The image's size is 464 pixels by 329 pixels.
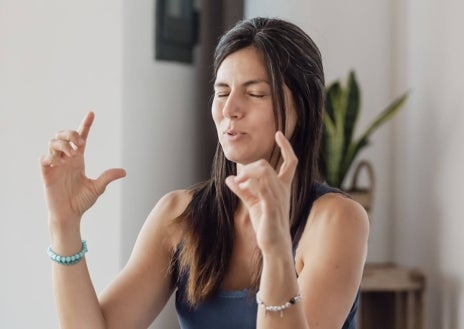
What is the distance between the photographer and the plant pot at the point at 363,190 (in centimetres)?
317

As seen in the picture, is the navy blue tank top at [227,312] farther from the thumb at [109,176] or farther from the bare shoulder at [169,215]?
the thumb at [109,176]

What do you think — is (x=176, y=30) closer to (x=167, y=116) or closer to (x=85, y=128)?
(x=167, y=116)

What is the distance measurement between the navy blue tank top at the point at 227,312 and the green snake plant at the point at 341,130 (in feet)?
4.77

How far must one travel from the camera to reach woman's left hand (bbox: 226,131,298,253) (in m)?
1.21

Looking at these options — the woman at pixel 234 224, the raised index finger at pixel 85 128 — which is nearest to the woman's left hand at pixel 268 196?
the woman at pixel 234 224

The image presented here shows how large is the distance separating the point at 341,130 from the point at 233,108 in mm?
1642

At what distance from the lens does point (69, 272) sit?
1.60m

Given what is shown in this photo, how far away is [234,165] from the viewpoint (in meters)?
1.72

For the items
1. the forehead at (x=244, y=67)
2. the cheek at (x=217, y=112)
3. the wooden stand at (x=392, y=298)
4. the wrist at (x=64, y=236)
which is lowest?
the wooden stand at (x=392, y=298)

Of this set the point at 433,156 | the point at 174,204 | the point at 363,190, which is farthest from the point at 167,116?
the point at 174,204

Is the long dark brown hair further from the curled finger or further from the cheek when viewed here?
the curled finger

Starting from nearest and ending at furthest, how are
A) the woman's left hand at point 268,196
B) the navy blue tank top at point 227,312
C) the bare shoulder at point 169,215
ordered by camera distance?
1. the woman's left hand at point 268,196
2. the navy blue tank top at point 227,312
3. the bare shoulder at point 169,215

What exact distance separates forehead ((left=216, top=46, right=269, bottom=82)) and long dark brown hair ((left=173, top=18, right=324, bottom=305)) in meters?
0.01

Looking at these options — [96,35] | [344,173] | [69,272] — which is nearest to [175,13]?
[96,35]
